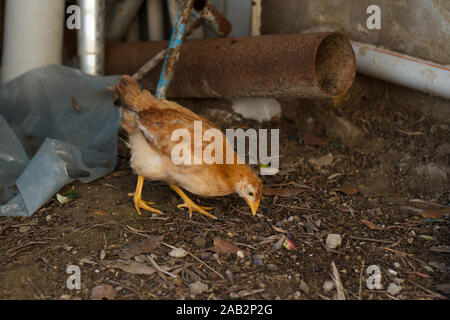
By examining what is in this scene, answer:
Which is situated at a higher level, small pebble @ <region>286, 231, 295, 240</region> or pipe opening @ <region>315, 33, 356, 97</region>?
pipe opening @ <region>315, 33, 356, 97</region>

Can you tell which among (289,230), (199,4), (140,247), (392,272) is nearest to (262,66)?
(199,4)

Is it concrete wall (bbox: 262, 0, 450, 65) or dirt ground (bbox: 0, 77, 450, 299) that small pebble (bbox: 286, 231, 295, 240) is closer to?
dirt ground (bbox: 0, 77, 450, 299)

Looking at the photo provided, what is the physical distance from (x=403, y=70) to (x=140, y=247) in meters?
2.59

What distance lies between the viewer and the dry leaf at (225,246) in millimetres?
2841

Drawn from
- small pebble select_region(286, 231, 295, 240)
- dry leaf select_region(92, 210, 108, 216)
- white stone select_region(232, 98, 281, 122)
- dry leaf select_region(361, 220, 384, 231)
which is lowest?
small pebble select_region(286, 231, 295, 240)

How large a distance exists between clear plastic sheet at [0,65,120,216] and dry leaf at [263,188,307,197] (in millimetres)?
1260

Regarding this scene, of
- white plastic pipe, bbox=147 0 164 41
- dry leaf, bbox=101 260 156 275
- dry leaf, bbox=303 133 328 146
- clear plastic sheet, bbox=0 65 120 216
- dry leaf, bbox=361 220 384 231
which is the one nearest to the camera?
dry leaf, bbox=101 260 156 275

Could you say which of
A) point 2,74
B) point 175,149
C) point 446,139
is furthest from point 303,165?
point 2,74

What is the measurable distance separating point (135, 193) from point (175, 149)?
50cm

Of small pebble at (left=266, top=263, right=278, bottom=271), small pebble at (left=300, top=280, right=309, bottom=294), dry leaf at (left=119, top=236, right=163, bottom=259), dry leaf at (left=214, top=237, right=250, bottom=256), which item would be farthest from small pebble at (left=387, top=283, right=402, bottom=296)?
dry leaf at (left=119, top=236, right=163, bottom=259)

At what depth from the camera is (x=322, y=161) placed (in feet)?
13.4

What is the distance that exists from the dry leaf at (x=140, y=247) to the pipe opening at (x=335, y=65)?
5.92 feet

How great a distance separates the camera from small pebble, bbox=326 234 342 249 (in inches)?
114

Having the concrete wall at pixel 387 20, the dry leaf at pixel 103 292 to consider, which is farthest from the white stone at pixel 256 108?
the dry leaf at pixel 103 292
